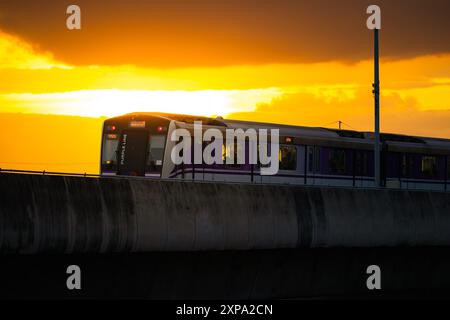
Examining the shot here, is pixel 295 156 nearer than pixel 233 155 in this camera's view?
No

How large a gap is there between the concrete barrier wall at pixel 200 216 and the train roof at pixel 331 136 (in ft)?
32.4

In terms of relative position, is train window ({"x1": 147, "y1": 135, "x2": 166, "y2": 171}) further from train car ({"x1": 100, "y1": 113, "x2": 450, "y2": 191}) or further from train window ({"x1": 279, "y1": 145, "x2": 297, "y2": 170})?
train window ({"x1": 279, "y1": 145, "x2": 297, "y2": 170})

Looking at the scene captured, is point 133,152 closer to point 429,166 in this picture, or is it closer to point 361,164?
point 361,164

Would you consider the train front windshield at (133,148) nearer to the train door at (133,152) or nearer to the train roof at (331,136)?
the train door at (133,152)

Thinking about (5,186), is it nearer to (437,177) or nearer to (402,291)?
(402,291)

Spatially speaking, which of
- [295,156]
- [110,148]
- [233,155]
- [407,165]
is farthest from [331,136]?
[110,148]

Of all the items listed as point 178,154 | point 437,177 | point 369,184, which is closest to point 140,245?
point 178,154

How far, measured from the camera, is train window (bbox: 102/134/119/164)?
38.3 metres

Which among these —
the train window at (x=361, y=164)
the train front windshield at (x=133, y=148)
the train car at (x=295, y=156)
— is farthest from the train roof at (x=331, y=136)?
the train front windshield at (x=133, y=148)

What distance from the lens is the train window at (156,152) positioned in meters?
36.3

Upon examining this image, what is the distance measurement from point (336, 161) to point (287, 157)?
12.2 feet

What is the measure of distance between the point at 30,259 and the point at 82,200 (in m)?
1.80

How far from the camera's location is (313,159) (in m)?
42.6

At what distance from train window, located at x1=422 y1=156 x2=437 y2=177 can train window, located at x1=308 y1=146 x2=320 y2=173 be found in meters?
7.60
